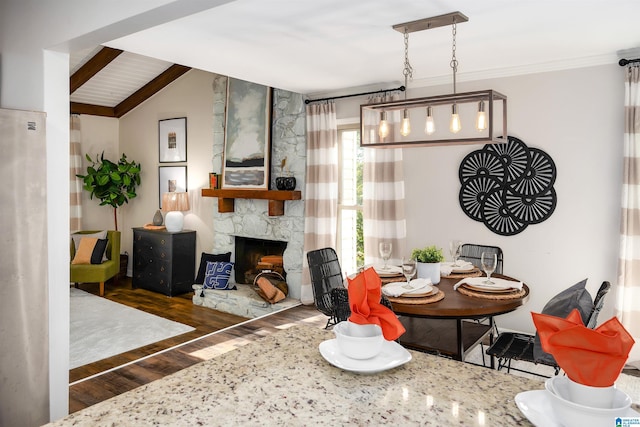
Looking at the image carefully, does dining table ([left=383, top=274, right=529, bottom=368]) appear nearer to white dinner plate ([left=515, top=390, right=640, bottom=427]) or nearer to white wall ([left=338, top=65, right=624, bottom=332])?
white wall ([left=338, top=65, right=624, bottom=332])

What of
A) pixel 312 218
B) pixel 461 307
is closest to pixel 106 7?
pixel 461 307

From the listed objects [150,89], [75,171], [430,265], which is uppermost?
[150,89]

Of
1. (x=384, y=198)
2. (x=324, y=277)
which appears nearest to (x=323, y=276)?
(x=324, y=277)

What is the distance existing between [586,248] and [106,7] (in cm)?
385

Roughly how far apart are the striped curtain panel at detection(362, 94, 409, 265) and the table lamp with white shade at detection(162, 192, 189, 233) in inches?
110

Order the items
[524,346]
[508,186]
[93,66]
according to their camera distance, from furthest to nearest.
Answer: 1. [93,66]
2. [508,186]
3. [524,346]

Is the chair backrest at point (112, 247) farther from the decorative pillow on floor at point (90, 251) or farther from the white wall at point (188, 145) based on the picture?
the white wall at point (188, 145)

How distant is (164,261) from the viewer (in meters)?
6.08

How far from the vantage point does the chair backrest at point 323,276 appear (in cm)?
365

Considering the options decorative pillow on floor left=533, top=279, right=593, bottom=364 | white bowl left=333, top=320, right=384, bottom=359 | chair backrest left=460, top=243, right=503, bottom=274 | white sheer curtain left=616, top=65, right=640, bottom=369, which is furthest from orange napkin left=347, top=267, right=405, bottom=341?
white sheer curtain left=616, top=65, right=640, bottom=369

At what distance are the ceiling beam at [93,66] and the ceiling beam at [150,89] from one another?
3.02 feet

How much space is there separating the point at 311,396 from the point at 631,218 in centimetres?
339

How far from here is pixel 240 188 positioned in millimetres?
5691

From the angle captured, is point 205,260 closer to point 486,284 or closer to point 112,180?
point 112,180
